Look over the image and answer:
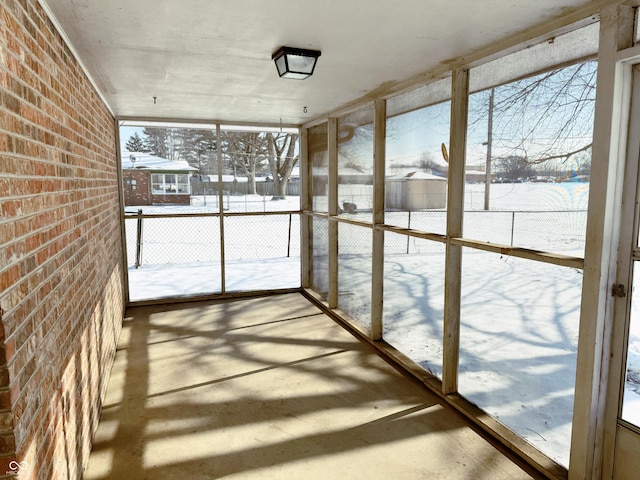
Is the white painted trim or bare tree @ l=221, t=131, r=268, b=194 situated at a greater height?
the white painted trim

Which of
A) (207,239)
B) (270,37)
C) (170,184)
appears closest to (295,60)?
(270,37)

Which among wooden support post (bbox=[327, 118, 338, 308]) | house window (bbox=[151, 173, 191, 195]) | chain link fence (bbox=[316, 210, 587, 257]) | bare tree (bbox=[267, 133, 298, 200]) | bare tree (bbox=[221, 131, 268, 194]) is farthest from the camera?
bare tree (bbox=[267, 133, 298, 200])

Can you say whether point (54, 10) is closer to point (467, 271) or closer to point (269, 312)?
point (467, 271)

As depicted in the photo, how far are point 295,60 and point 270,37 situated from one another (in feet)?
0.97

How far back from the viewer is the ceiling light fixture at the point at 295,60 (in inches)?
110

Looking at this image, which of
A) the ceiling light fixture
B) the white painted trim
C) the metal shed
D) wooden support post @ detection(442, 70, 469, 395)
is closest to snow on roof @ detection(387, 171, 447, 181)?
the metal shed

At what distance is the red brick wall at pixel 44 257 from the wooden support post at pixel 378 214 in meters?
2.57

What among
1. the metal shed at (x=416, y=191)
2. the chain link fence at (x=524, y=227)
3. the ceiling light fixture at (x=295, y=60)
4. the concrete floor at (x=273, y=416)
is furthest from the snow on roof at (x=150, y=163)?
the chain link fence at (x=524, y=227)

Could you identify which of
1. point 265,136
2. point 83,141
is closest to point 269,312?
point 265,136

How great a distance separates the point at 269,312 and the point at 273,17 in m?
4.01

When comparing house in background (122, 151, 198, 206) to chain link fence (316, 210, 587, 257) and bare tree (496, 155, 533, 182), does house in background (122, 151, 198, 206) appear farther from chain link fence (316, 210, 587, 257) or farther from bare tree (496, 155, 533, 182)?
bare tree (496, 155, 533, 182)

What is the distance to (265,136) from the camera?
21.6 feet

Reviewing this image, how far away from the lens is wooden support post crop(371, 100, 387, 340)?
4.19 meters

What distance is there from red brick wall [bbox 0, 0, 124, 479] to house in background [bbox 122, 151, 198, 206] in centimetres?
275
